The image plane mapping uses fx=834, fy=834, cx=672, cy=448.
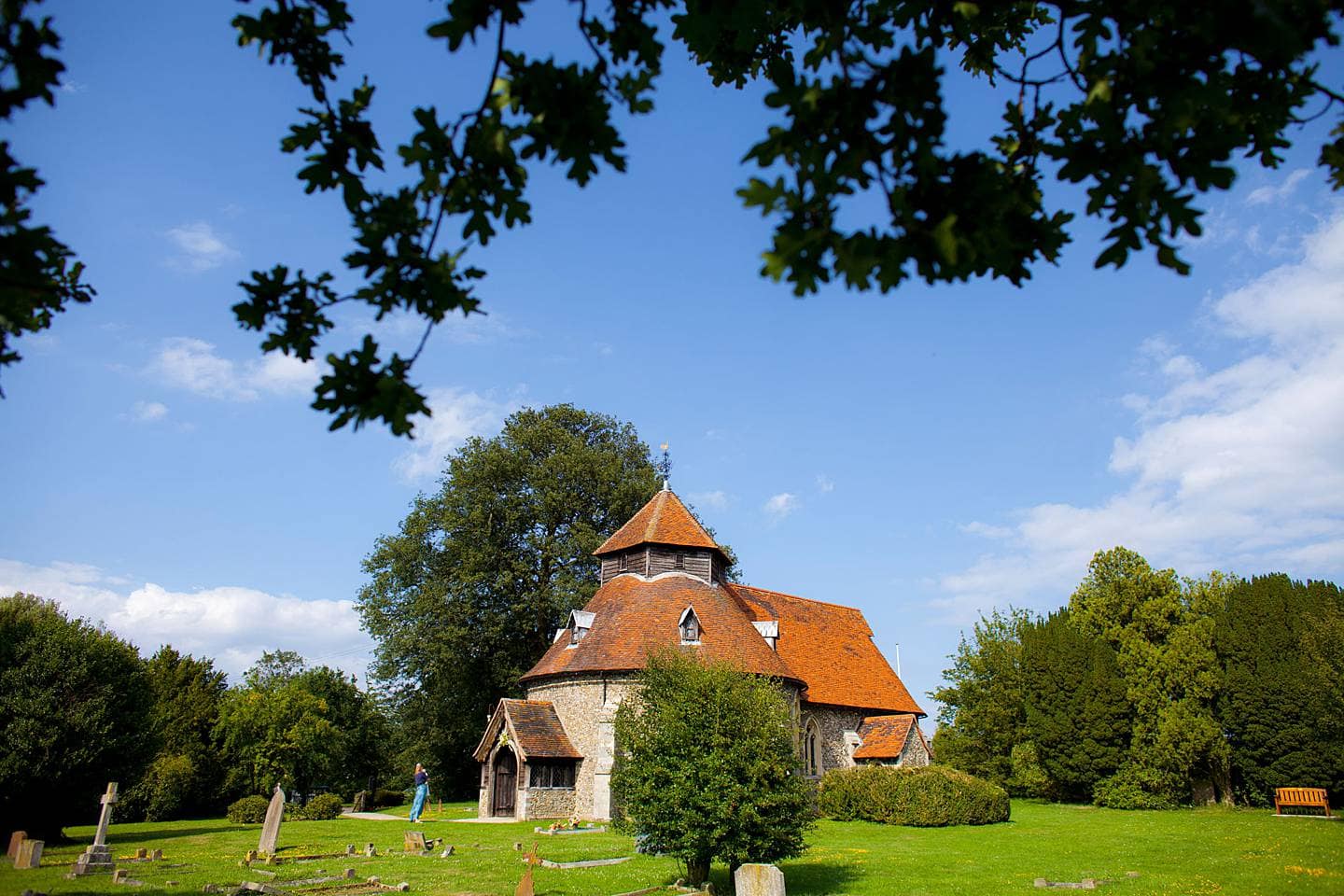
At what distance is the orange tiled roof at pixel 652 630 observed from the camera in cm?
2689

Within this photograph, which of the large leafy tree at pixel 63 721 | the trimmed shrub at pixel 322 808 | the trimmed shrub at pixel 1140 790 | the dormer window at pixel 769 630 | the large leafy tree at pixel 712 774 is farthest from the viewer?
the trimmed shrub at pixel 1140 790

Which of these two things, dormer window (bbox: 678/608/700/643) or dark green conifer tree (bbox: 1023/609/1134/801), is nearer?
dormer window (bbox: 678/608/700/643)

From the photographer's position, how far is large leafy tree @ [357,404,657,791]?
116ft

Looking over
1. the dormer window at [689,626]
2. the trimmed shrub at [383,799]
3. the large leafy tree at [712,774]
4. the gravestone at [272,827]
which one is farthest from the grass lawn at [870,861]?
the trimmed shrub at [383,799]

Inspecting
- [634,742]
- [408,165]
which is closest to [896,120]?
[408,165]

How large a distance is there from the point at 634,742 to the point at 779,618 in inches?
857

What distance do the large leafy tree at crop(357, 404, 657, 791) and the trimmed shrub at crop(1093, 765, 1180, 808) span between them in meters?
22.3

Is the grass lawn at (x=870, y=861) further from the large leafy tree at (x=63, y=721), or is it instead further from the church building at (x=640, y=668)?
the church building at (x=640, y=668)

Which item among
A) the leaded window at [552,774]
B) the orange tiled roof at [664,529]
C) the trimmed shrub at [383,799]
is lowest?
the trimmed shrub at [383,799]

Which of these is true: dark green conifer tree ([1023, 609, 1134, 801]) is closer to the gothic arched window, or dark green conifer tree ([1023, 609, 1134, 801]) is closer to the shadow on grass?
the gothic arched window

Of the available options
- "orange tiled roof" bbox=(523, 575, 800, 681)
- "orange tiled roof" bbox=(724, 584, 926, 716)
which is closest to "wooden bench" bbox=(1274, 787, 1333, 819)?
"orange tiled roof" bbox=(724, 584, 926, 716)

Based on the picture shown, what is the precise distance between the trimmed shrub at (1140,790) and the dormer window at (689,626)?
18.8m

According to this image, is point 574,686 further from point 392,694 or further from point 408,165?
point 408,165

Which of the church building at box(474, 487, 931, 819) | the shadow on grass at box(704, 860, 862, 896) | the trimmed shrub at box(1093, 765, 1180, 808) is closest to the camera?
the shadow on grass at box(704, 860, 862, 896)
